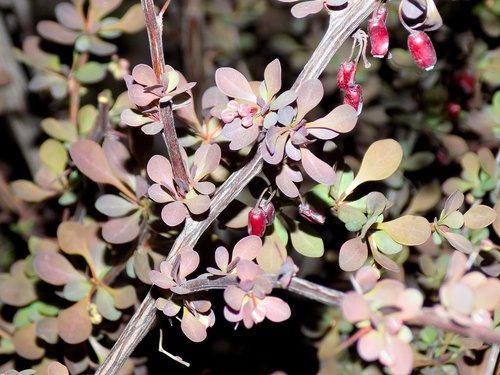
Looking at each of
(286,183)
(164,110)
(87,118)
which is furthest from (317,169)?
(87,118)

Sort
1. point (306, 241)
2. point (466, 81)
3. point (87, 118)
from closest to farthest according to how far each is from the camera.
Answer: point (306, 241)
point (87, 118)
point (466, 81)

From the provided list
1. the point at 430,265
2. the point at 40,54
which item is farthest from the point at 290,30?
the point at 430,265

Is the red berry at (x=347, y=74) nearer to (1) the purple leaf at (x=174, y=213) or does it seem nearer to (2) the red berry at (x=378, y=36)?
(2) the red berry at (x=378, y=36)

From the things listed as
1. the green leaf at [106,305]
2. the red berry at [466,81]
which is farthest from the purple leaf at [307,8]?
the red berry at [466,81]

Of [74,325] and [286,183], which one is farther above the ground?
[286,183]

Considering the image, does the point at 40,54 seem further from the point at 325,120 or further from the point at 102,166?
the point at 325,120

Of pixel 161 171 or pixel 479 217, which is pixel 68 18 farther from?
pixel 479 217
